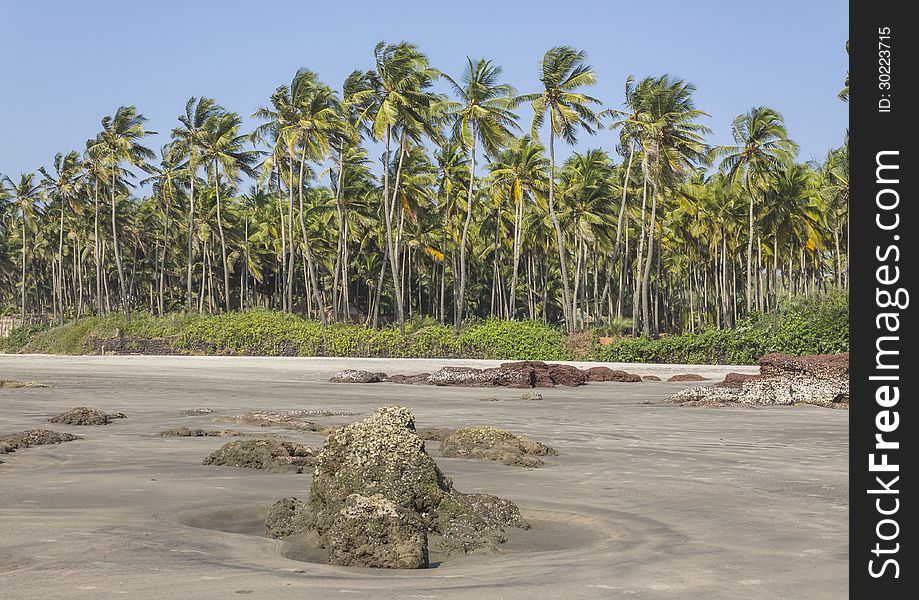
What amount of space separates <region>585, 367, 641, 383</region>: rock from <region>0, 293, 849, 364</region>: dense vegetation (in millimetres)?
6353

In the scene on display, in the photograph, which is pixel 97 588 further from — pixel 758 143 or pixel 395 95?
pixel 758 143

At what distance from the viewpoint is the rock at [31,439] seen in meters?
10.4

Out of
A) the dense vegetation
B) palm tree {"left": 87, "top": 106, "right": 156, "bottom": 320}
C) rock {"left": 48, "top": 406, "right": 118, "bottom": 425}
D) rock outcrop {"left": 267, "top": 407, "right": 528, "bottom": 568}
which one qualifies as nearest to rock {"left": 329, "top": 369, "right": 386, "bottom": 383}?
the dense vegetation

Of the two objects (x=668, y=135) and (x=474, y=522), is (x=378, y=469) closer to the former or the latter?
(x=474, y=522)

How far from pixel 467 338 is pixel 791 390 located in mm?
22219

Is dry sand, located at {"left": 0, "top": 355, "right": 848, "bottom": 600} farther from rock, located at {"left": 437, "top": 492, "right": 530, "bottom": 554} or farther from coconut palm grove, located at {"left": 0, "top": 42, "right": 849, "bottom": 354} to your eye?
coconut palm grove, located at {"left": 0, "top": 42, "right": 849, "bottom": 354}

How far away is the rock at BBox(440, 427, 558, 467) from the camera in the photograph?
10062mm

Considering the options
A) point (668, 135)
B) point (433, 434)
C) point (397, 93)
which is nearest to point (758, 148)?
point (668, 135)

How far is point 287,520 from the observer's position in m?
6.45

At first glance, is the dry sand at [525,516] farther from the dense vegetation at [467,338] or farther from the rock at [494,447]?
the dense vegetation at [467,338]

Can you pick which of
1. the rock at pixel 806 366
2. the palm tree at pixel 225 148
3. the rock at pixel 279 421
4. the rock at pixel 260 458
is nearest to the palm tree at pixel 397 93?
the palm tree at pixel 225 148

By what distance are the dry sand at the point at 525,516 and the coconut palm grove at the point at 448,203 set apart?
1910 centimetres

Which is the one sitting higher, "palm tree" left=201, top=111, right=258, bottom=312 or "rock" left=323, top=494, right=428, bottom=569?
"palm tree" left=201, top=111, right=258, bottom=312
